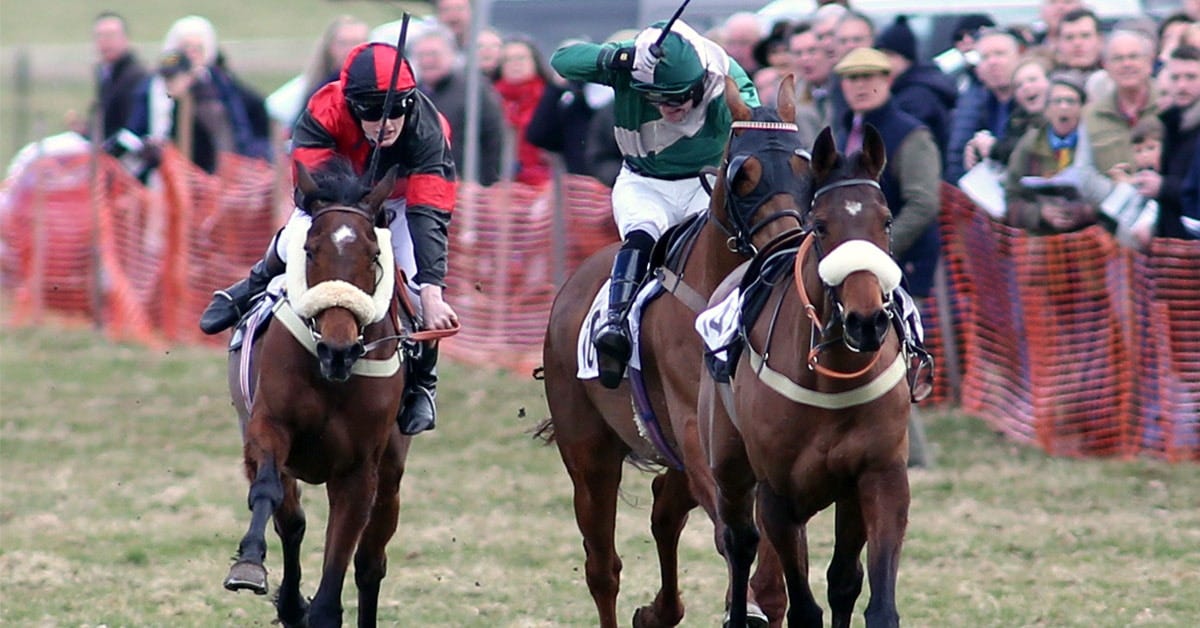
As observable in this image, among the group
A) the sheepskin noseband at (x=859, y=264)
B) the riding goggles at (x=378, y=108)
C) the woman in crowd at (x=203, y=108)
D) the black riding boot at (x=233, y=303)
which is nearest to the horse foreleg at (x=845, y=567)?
the sheepskin noseband at (x=859, y=264)

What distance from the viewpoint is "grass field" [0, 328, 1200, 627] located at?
9016mm

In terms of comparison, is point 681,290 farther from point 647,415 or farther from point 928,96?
point 928,96

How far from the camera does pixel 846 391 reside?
6.54 meters

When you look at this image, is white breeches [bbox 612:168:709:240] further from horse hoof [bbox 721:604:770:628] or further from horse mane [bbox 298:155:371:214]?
horse hoof [bbox 721:604:770:628]

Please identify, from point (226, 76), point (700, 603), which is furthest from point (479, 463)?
point (226, 76)

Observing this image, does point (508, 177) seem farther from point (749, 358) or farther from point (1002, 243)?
point (749, 358)

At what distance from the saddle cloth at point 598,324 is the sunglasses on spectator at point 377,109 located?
3.41ft

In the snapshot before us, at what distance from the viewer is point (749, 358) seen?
6887mm

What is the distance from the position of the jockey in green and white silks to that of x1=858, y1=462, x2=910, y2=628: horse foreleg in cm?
171

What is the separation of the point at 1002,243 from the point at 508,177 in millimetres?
4780

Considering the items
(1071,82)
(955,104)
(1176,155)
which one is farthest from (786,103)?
(955,104)

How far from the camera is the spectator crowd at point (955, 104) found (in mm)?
11055

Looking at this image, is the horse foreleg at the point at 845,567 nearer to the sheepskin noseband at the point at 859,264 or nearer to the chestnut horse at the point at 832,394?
the chestnut horse at the point at 832,394

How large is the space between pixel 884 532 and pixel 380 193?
7.38 feet
